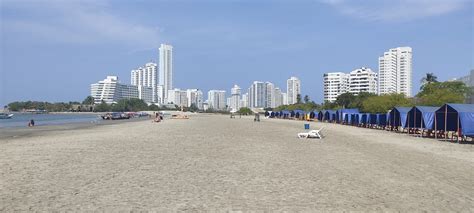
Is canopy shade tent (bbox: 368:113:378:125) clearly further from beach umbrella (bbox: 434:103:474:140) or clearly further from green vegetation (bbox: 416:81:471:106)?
beach umbrella (bbox: 434:103:474:140)

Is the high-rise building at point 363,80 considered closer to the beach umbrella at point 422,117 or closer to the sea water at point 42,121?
the sea water at point 42,121

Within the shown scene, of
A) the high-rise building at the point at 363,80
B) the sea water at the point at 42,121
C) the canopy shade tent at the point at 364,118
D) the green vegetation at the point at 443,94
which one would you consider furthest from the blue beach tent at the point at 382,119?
the high-rise building at the point at 363,80

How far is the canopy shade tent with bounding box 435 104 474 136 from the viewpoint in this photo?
26.7 meters

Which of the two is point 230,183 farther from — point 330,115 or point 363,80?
point 363,80

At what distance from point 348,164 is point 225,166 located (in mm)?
3994

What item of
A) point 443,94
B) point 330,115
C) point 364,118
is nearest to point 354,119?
point 364,118

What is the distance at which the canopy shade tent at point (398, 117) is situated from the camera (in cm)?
3738

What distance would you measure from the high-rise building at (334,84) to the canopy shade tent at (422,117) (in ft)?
425

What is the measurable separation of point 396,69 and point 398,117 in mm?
121912

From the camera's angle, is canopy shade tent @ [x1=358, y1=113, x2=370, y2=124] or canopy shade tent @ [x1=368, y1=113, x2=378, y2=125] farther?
canopy shade tent @ [x1=358, y1=113, x2=370, y2=124]

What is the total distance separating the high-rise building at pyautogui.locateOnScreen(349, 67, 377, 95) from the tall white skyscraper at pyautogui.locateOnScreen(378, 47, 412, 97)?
372cm

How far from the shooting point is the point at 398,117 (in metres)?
40.0

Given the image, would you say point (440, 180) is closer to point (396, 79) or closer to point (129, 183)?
point (129, 183)

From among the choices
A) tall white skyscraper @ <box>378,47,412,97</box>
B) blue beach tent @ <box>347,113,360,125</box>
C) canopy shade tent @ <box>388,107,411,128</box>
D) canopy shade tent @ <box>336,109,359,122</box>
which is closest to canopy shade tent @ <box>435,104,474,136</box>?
canopy shade tent @ <box>388,107,411,128</box>
